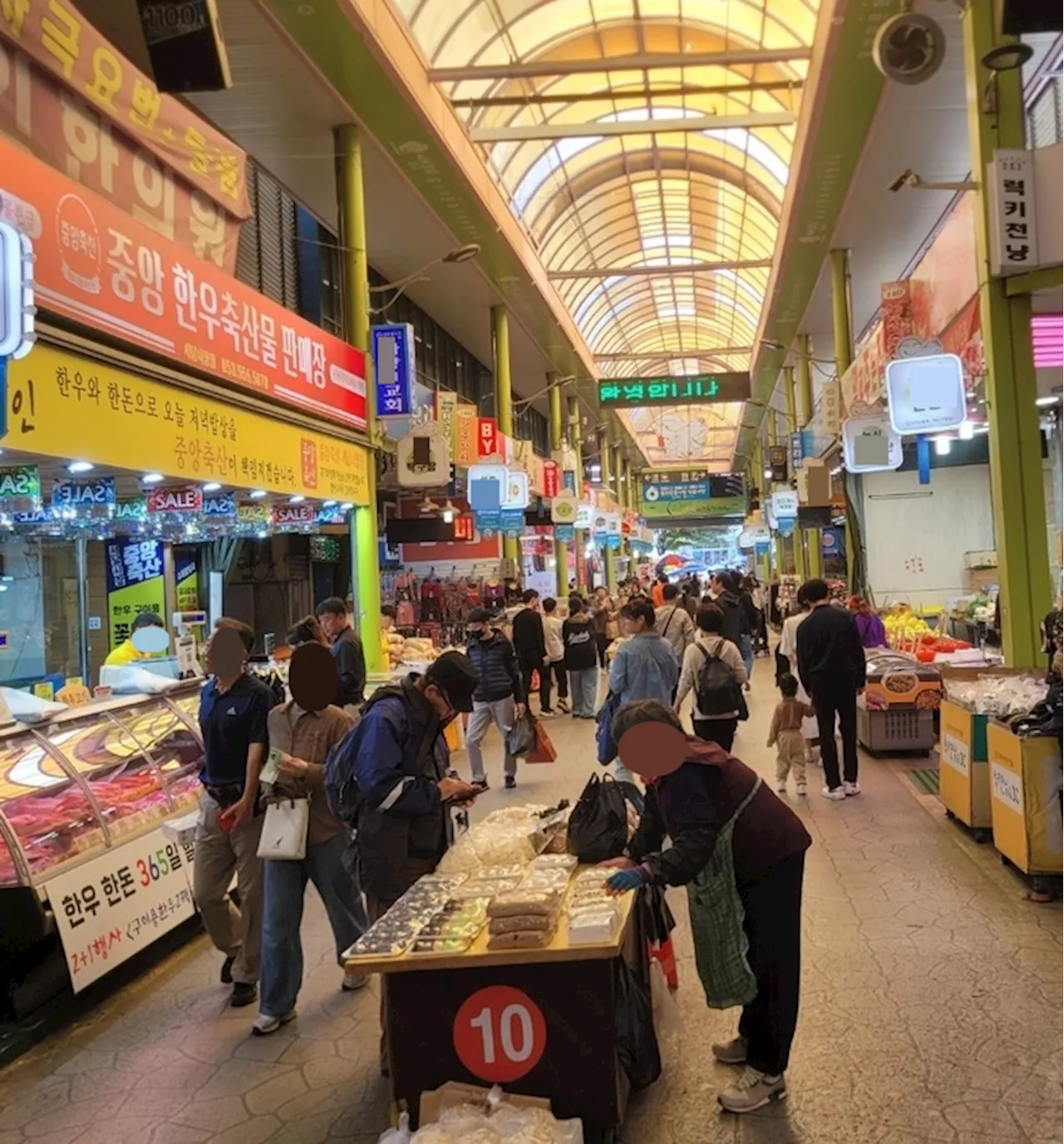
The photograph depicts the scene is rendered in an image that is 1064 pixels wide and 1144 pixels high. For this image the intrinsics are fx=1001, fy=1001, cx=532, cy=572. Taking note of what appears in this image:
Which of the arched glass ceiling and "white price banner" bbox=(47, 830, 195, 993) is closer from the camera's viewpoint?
"white price banner" bbox=(47, 830, 195, 993)

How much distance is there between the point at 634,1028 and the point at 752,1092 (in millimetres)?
509

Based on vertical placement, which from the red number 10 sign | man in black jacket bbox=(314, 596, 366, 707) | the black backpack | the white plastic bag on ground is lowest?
the white plastic bag on ground

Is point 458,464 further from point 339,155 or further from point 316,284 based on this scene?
point 339,155

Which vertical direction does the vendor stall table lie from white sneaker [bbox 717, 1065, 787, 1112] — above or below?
above

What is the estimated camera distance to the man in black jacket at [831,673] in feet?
25.4

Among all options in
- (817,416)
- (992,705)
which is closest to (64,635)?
(992,705)

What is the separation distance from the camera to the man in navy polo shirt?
15.4 ft

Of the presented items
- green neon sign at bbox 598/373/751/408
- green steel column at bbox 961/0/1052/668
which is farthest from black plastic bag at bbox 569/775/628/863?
green neon sign at bbox 598/373/751/408

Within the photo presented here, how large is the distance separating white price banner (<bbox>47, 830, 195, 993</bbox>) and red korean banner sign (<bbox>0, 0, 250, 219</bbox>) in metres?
4.68

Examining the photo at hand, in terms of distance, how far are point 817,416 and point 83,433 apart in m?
14.0

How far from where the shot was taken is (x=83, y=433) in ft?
19.3

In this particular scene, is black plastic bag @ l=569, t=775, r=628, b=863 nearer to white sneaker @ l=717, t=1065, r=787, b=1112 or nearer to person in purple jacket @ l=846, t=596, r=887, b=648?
white sneaker @ l=717, t=1065, r=787, b=1112

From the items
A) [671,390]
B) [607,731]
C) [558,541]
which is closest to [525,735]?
[607,731]

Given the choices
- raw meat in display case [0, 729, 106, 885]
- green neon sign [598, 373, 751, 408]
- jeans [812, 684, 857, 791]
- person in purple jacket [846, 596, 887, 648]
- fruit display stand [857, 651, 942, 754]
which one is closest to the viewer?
raw meat in display case [0, 729, 106, 885]
